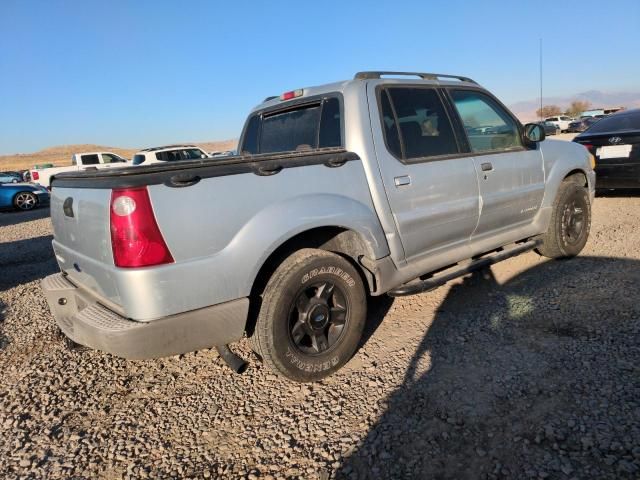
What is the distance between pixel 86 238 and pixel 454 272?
2.68 metres

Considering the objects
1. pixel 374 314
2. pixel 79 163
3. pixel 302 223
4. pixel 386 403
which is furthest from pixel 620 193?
pixel 79 163

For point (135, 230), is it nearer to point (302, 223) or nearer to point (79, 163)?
point (302, 223)

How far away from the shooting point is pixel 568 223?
184 inches

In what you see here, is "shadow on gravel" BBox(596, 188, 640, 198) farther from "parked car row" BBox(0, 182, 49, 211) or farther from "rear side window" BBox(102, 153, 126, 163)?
"rear side window" BBox(102, 153, 126, 163)

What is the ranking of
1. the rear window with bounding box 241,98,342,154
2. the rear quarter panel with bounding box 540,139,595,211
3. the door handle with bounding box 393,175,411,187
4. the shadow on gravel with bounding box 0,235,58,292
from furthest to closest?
1. the shadow on gravel with bounding box 0,235,58,292
2. the rear quarter panel with bounding box 540,139,595,211
3. the rear window with bounding box 241,98,342,154
4. the door handle with bounding box 393,175,411,187

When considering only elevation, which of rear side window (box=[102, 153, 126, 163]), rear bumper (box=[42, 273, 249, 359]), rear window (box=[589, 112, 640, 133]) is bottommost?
rear bumper (box=[42, 273, 249, 359])

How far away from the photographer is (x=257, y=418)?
254cm

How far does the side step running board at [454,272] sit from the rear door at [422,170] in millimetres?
188

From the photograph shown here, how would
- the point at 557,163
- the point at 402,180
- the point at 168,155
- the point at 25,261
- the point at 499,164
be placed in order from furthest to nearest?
the point at 168,155 < the point at 25,261 < the point at 557,163 < the point at 499,164 < the point at 402,180

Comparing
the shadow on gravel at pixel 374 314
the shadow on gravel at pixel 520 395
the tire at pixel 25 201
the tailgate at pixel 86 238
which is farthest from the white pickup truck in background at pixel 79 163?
the shadow on gravel at pixel 520 395

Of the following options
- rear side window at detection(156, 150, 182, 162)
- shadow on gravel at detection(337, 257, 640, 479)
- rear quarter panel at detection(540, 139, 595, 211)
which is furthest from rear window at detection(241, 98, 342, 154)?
rear side window at detection(156, 150, 182, 162)

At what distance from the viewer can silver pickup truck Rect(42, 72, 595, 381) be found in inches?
87.7

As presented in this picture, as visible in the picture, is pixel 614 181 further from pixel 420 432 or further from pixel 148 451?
pixel 148 451

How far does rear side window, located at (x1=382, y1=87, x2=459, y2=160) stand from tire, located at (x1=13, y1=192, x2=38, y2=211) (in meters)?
16.4
